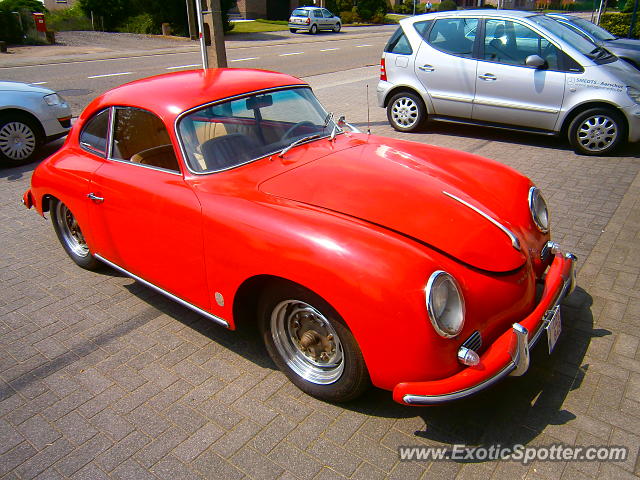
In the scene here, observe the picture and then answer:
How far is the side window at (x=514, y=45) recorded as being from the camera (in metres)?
7.13

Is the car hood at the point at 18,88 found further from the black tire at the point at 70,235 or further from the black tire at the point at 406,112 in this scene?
the black tire at the point at 406,112

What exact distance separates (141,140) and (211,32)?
4.25 metres

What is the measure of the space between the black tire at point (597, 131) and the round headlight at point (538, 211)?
440 centimetres

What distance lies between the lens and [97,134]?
399 cm

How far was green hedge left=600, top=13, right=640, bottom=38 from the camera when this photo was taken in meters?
20.2

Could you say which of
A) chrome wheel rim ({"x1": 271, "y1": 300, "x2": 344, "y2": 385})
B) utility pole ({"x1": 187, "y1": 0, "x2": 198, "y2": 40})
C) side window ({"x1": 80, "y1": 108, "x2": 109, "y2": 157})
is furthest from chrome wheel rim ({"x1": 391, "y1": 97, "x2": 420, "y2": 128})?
chrome wheel rim ({"x1": 271, "y1": 300, "x2": 344, "y2": 385})

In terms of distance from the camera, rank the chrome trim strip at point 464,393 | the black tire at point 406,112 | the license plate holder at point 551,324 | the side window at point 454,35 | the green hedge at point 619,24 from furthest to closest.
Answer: the green hedge at point 619,24
the black tire at point 406,112
the side window at point 454,35
the license plate holder at point 551,324
the chrome trim strip at point 464,393

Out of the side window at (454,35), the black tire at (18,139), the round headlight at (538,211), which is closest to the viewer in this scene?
the round headlight at (538,211)

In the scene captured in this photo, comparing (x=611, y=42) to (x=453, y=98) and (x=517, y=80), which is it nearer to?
(x=517, y=80)

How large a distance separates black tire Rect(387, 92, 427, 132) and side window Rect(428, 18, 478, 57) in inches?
34.6

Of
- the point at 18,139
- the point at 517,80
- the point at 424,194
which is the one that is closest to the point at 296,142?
the point at 424,194

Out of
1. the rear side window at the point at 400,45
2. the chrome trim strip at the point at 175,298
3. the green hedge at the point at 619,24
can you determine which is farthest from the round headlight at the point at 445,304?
the green hedge at the point at 619,24

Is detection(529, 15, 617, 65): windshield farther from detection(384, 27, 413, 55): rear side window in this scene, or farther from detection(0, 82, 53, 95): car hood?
detection(0, 82, 53, 95): car hood

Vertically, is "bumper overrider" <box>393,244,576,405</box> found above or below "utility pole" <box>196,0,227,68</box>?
below
